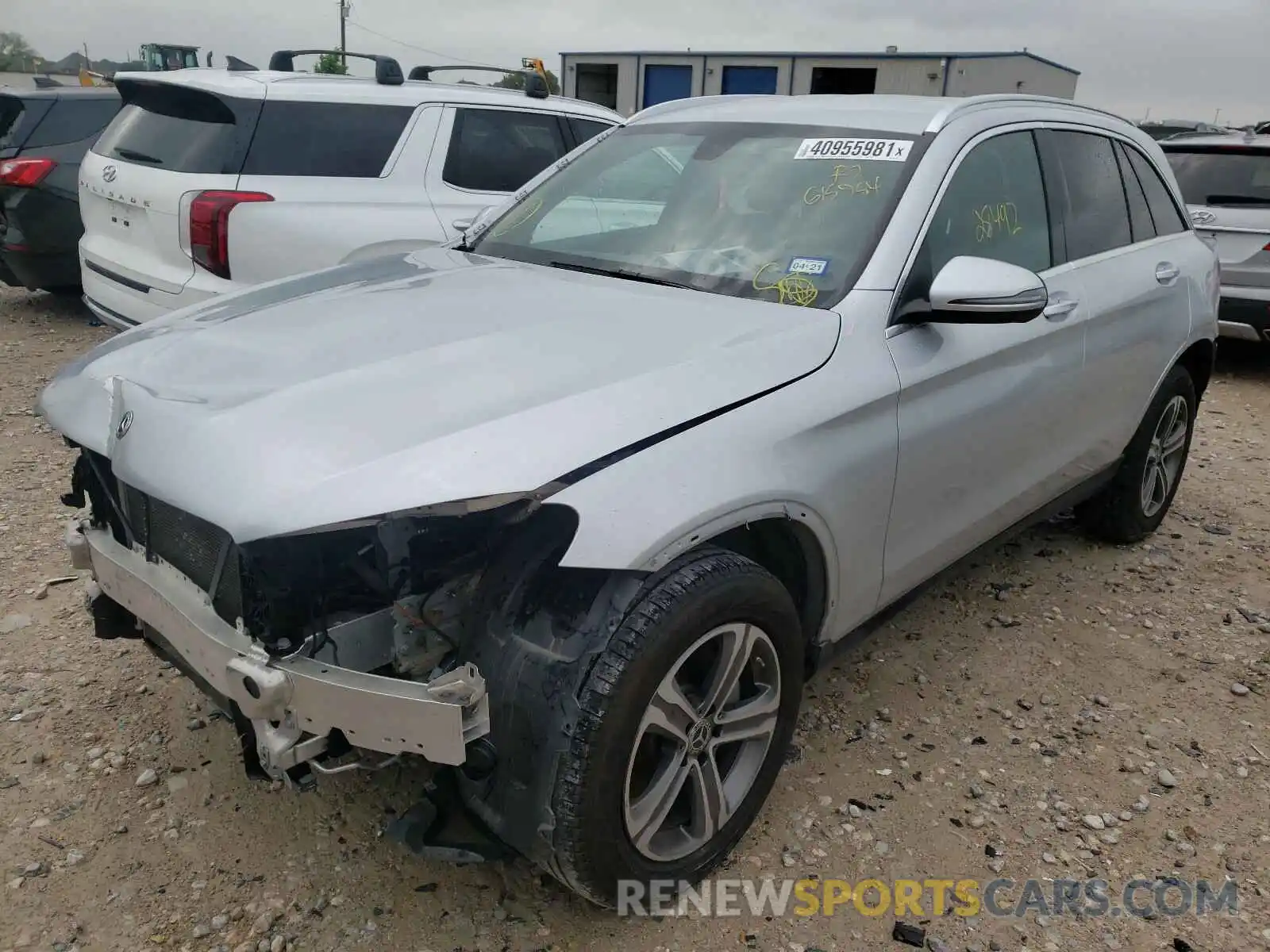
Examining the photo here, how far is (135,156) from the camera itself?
5.17 meters

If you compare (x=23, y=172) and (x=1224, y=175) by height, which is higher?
(x=1224, y=175)

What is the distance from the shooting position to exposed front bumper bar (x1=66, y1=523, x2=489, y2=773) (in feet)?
5.97

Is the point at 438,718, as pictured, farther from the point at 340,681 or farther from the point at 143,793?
the point at 143,793

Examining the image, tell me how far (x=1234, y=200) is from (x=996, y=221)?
19.1 feet

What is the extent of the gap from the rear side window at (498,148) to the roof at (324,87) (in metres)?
0.08

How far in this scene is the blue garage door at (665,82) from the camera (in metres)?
26.7

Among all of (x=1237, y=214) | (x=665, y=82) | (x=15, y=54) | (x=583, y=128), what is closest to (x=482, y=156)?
(x=583, y=128)

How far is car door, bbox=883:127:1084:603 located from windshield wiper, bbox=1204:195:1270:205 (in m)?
5.37

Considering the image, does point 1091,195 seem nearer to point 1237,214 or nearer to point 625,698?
point 625,698

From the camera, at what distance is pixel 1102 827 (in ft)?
8.82

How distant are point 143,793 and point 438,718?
133 centimetres

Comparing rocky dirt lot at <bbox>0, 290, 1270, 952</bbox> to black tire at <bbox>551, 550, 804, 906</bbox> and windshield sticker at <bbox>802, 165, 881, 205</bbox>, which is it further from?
windshield sticker at <bbox>802, 165, 881, 205</bbox>

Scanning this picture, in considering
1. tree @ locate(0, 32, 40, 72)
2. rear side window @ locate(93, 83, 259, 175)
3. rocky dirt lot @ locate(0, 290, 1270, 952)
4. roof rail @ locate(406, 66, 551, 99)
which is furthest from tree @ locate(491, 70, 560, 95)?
tree @ locate(0, 32, 40, 72)

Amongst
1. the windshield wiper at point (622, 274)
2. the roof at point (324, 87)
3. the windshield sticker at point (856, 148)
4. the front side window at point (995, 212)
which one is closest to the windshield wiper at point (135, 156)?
the roof at point (324, 87)
